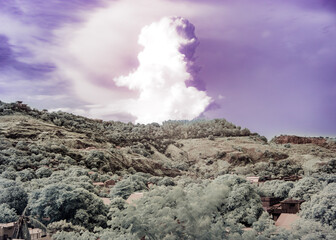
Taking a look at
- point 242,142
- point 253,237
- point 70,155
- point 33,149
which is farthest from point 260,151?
point 253,237

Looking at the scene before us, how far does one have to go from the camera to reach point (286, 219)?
1327 centimetres

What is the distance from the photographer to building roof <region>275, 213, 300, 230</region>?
12.6 metres

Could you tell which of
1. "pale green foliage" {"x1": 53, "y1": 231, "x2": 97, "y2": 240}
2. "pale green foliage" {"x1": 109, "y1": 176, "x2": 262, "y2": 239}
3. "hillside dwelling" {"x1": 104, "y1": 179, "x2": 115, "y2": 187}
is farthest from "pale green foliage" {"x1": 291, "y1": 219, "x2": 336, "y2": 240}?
"hillside dwelling" {"x1": 104, "y1": 179, "x2": 115, "y2": 187}

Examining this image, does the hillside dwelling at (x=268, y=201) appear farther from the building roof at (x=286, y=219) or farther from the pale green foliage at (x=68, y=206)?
the pale green foliage at (x=68, y=206)

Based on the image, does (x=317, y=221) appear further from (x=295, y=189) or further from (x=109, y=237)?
(x=109, y=237)

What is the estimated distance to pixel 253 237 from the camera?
31.9 ft

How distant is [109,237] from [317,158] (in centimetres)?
2597

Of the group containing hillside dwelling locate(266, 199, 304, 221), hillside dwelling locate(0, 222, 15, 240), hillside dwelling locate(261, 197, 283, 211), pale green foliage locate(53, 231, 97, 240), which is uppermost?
hillside dwelling locate(261, 197, 283, 211)

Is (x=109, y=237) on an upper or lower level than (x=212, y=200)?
lower

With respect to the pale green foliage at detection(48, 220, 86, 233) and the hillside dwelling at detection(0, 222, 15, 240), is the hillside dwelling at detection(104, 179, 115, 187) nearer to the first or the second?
the pale green foliage at detection(48, 220, 86, 233)

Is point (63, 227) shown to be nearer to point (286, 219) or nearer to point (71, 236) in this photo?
point (71, 236)

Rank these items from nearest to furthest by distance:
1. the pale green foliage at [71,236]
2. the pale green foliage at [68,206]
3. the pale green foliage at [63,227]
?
the pale green foliage at [71,236] < the pale green foliage at [63,227] < the pale green foliage at [68,206]

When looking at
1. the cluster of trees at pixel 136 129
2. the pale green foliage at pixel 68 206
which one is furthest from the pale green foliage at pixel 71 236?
the cluster of trees at pixel 136 129

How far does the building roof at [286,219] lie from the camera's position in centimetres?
1257
